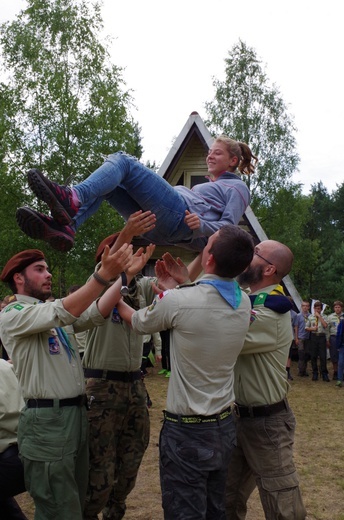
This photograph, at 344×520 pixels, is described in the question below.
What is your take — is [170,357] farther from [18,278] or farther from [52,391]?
[18,278]

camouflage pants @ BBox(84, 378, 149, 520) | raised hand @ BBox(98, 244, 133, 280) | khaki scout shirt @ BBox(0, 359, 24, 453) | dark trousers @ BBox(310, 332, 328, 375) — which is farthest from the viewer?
dark trousers @ BBox(310, 332, 328, 375)

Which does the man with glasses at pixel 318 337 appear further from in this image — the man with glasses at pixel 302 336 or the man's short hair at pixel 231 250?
the man's short hair at pixel 231 250

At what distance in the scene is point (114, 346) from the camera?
14.1 ft

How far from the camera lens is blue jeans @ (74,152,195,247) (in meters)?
3.40

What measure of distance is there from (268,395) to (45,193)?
79.7 inches

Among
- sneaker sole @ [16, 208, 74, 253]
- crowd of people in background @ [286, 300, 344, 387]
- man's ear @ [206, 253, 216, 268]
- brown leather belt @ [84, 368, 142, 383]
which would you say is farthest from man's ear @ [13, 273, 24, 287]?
crowd of people in background @ [286, 300, 344, 387]

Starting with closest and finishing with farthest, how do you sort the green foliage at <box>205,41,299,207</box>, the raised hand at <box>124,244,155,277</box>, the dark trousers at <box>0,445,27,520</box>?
A: the raised hand at <box>124,244,155,277</box> → the dark trousers at <box>0,445,27,520</box> → the green foliage at <box>205,41,299,207</box>

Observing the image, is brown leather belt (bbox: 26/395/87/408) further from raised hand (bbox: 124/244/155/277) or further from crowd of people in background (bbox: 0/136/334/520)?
raised hand (bbox: 124/244/155/277)

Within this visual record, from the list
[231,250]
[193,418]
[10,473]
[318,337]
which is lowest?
[10,473]

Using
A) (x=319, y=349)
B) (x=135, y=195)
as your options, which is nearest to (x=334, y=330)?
(x=319, y=349)

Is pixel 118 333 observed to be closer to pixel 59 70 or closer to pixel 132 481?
pixel 132 481

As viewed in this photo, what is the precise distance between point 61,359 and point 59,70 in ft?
53.6

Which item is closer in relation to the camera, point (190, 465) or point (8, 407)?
point (190, 465)

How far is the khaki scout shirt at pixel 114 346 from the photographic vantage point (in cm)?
430
